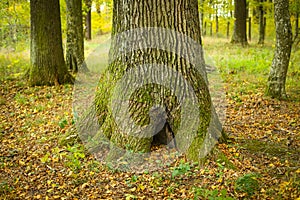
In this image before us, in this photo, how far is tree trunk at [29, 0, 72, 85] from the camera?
9914 mm

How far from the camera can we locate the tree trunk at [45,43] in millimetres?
9914

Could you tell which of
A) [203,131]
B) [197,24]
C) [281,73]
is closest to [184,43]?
[197,24]

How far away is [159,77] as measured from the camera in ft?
16.5

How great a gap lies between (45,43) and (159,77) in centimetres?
623

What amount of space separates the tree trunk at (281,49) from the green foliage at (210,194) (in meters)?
4.86

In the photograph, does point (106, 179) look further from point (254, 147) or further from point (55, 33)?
point (55, 33)

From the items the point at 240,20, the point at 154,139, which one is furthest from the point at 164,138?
the point at 240,20

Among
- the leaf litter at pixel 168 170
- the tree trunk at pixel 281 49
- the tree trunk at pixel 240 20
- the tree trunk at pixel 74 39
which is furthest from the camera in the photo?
the tree trunk at pixel 240 20

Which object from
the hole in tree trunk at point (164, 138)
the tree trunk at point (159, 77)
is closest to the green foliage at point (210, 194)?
the tree trunk at point (159, 77)

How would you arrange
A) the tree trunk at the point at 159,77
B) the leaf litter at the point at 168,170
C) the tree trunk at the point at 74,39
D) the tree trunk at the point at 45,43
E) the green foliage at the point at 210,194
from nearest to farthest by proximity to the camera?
the green foliage at the point at 210,194 → the leaf litter at the point at 168,170 → the tree trunk at the point at 159,77 → the tree trunk at the point at 45,43 → the tree trunk at the point at 74,39

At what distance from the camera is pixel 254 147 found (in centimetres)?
532

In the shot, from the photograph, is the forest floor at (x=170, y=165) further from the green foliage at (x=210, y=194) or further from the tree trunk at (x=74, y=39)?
the tree trunk at (x=74, y=39)

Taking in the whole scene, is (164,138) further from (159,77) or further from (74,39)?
(74,39)

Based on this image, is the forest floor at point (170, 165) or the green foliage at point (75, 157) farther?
the green foliage at point (75, 157)
